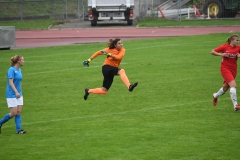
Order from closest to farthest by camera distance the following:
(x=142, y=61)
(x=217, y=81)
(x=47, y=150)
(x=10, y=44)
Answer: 1. (x=47, y=150)
2. (x=217, y=81)
3. (x=142, y=61)
4. (x=10, y=44)

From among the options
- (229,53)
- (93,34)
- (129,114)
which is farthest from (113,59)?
(93,34)

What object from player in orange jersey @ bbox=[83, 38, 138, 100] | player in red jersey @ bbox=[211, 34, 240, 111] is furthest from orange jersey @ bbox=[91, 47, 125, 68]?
player in red jersey @ bbox=[211, 34, 240, 111]

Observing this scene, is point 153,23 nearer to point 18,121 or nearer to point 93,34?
point 93,34

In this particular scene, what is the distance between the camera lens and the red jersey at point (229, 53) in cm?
1465

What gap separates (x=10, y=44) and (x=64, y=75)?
937 cm

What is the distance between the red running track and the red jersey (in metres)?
18.4

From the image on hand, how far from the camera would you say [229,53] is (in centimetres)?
1464

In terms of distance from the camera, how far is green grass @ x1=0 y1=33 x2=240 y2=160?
1167cm

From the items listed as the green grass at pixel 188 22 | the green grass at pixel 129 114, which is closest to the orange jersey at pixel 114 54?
the green grass at pixel 129 114

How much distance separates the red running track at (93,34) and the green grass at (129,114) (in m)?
6.78

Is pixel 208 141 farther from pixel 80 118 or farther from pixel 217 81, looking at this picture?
pixel 217 81

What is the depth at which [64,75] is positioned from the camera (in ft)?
73.8

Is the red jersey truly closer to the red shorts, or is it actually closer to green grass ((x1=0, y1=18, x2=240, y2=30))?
the red shorts

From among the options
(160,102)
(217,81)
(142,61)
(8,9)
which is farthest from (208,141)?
(8,9)
